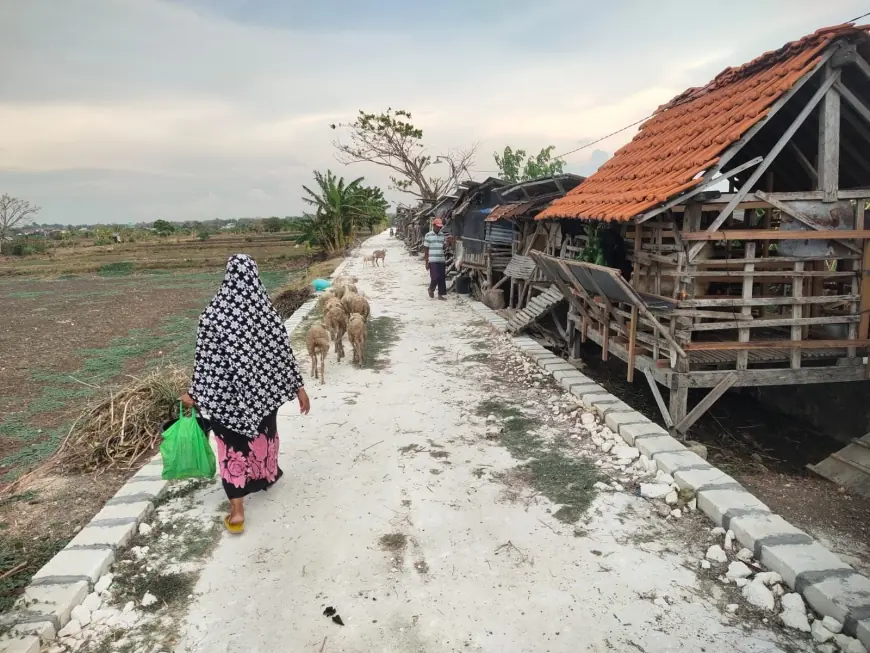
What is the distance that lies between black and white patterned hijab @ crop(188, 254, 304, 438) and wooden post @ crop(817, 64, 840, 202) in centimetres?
522

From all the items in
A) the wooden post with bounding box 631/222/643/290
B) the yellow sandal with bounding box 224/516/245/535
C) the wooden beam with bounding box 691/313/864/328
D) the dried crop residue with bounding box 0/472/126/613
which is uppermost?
the wooden post with bounding box 631/222/643/290

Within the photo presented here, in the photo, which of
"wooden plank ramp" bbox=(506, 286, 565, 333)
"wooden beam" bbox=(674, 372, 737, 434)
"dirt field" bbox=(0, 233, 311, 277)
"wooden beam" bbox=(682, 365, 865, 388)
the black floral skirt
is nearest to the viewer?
the black floral skirt

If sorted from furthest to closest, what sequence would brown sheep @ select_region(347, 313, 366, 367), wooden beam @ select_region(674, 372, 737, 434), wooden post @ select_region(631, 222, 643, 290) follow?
brown sheep @ select_region(347, 313, 366, 367), wooden post @ select_region(631, 222, 643, 290), wooden beam @ select_region(674, 372, 737, 434)

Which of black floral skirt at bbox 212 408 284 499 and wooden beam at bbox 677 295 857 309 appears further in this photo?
wooden beam at bbox 677 295 857 309

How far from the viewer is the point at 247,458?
160 inches

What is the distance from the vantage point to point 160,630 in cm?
293

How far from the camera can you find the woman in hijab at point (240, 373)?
12.3ft

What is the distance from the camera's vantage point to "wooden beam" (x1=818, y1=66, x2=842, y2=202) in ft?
16.8

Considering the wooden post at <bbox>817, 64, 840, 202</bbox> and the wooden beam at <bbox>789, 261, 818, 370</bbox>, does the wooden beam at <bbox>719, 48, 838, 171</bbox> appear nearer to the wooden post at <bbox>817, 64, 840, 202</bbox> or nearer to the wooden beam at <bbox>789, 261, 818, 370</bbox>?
the wooden post at <bbox>817, 64, 840, 202</bbox>

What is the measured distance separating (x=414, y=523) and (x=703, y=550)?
1.89m

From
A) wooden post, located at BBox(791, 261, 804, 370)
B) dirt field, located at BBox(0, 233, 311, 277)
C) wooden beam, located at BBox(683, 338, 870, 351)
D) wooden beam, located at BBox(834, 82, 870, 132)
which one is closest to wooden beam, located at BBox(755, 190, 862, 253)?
wooden post, located at BBox(791, 261, 804, 370)

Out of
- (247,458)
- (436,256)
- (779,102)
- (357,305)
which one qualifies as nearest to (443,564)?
(247,458)

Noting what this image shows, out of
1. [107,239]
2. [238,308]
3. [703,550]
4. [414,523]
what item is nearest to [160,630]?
[414,523]

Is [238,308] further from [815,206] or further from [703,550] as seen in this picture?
[815,206]
